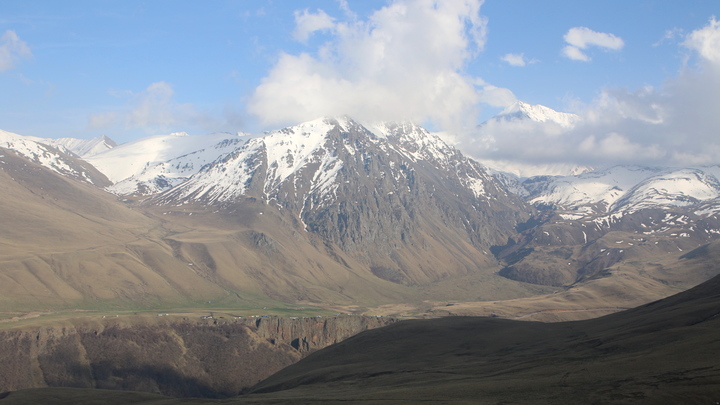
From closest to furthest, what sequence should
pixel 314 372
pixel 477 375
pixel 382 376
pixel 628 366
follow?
pixel 628 366 → pixel 477 375 → pixel 382 376 → pixel 314 372

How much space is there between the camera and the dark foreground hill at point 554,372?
93.2 m

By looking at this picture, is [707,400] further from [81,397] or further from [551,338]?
[81,397]

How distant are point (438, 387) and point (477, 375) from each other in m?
22.1

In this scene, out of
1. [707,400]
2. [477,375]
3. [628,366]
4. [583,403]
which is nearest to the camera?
[707,400]

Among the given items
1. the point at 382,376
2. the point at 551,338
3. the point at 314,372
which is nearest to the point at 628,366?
the point at 382,376

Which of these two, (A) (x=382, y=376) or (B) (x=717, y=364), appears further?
(A) (x=382, y=376)

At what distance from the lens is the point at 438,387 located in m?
121

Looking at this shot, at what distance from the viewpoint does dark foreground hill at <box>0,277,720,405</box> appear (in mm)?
93250

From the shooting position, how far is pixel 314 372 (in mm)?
191750

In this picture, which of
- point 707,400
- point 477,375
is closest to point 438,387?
point 477,375

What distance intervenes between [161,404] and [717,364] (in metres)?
104

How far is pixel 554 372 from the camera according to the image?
120812mm

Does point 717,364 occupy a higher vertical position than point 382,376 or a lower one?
higher

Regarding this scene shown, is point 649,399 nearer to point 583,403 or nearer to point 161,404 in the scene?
point 583,403
